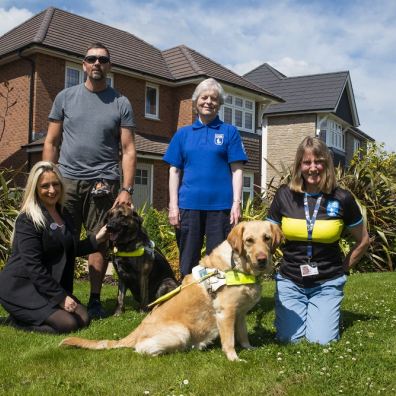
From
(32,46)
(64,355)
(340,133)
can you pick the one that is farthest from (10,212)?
(340,133)

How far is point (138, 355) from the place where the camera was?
3.90 metres

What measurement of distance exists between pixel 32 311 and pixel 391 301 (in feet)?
14.9

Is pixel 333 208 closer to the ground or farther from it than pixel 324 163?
closer to the ground

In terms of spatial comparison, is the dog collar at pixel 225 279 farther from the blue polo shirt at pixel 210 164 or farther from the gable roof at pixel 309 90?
the gable roof at pixel 309 90

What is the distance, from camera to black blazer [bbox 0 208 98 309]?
4863mm

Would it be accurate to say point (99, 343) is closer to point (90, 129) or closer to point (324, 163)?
point (90, 129)

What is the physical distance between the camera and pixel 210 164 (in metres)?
4.94

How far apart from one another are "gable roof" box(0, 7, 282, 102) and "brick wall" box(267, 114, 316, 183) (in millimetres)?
6094

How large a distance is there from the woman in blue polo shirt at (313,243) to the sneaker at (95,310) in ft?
7.27

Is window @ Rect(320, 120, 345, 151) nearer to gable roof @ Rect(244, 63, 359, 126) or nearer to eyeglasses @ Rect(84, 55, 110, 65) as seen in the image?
gable roof @ Rect(244, 63, 359, 126)

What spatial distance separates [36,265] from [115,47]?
1663 centimetres

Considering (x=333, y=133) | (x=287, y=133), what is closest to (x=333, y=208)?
(x=287, y=133)

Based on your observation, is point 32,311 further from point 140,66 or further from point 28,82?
point 140,66

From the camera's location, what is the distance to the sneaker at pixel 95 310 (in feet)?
18.8
